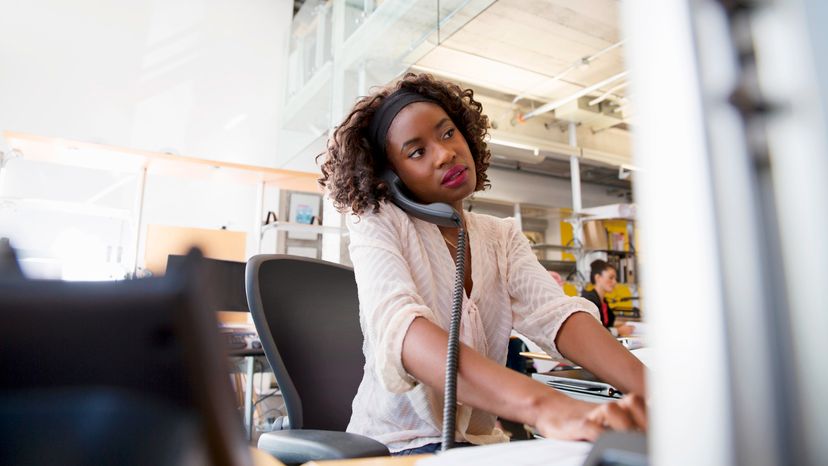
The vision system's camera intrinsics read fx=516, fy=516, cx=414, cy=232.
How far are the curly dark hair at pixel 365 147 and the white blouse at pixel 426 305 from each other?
44 mm

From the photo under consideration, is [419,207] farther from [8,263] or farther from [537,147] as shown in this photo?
[537,147]

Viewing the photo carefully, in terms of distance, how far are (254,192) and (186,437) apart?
223 inches

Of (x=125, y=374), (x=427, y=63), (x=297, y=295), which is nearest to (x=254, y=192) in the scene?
(x=427, y=63)

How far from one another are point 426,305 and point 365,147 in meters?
0.35

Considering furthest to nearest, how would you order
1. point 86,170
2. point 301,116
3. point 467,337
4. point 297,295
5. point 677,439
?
point 301,116 → point 86,170 → point 297,295 → point 467,337 → point 677,439

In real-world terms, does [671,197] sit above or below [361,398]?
above

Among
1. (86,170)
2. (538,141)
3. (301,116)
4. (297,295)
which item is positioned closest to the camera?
(297,295)

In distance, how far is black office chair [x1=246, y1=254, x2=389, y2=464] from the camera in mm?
952

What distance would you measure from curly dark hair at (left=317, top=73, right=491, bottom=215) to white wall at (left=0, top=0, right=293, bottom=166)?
5.00 metres

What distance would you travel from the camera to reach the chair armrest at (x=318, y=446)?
0.59 metres

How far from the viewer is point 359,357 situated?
1.11 m

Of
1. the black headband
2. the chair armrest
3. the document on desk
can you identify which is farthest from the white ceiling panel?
the document on desk

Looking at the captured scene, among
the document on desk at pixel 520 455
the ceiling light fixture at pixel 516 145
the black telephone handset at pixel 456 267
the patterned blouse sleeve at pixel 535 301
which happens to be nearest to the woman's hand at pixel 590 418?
the document on desk at pixel 520 455

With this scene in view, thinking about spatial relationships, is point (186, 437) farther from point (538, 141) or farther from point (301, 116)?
point (538, 141)
